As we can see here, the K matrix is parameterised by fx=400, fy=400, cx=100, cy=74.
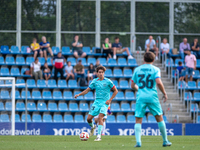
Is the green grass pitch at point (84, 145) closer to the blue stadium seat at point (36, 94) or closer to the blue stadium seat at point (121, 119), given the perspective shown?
the blue stadium seat at point (121, 119)

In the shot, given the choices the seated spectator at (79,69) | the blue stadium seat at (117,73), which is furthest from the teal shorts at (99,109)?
the blue stadium seat at (117,73)

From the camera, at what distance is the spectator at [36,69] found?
20266mm

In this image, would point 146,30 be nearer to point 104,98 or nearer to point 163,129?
point 104,98

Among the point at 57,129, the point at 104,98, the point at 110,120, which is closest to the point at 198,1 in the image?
the point at 110,120

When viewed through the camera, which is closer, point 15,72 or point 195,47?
point 15,72

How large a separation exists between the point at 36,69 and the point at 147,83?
13.4 m

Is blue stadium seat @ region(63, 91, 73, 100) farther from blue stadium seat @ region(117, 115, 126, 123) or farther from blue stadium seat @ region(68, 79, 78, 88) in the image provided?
blue stadium seat @ region(117, 115, 126, 123)

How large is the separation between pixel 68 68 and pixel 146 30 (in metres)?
6.53

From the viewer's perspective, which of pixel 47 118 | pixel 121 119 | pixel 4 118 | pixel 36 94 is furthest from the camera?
pixel 36 94

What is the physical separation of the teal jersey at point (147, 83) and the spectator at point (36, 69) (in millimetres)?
13164

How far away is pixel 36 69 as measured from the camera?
20359 millimetres

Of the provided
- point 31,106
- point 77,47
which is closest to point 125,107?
point 31,106

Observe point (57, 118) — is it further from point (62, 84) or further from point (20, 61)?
point (20, 61)

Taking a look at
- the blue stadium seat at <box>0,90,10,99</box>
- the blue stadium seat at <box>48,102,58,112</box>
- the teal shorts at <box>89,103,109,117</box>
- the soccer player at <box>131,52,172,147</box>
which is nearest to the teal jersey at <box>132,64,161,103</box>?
the soccer player at <box>131,52,172,147</box>
